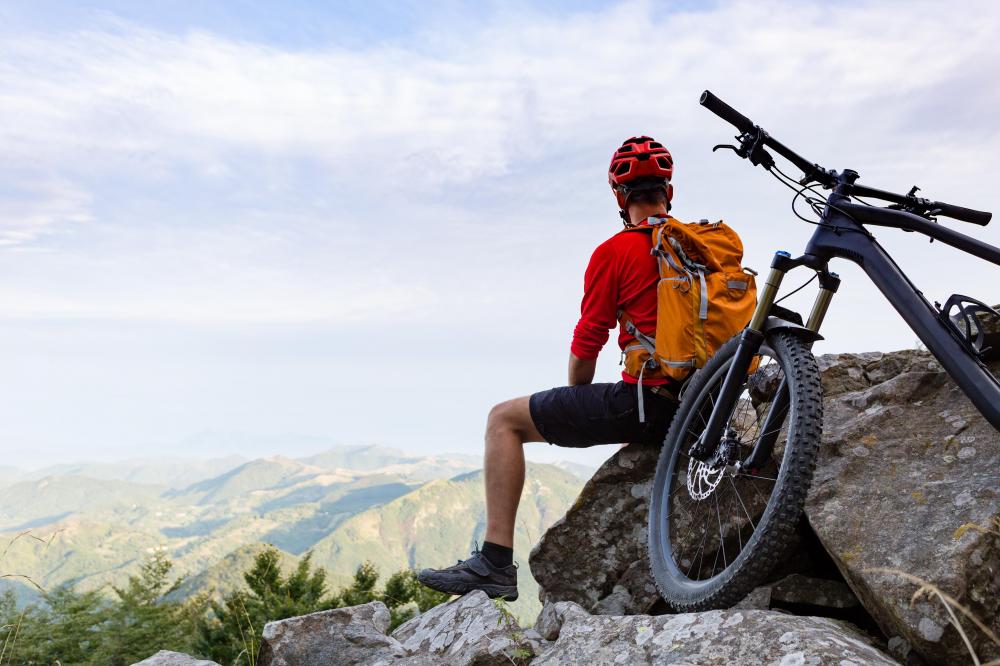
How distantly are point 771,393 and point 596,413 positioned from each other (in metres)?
1.34

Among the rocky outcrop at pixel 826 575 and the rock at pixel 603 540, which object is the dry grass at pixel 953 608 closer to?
the rocky outcrop at pixel 826 575

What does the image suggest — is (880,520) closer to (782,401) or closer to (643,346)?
(782,401)

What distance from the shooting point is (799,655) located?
3.49 metres

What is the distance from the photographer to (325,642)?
5.69 meters

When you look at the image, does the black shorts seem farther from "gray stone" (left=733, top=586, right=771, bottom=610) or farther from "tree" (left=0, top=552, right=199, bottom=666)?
"tree" (left=0, top=552, right=199, bottom=666)

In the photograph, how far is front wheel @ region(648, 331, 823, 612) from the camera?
13.0ft

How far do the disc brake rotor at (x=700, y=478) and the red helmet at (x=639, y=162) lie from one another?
7.22ft

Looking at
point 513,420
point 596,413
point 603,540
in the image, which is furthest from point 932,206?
point 603,540

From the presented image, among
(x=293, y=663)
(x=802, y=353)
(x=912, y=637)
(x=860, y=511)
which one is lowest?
(x=293, y=663)

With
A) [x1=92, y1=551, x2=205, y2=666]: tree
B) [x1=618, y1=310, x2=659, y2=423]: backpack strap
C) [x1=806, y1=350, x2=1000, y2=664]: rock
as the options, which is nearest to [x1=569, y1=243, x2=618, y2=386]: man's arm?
[x1=618, y1=310, x2=659, y2=423]: backpack strap

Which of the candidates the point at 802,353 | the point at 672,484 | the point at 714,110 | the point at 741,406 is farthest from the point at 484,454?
the point at 714,110

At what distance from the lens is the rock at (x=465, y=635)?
467cm

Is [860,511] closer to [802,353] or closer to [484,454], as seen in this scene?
[802,353]

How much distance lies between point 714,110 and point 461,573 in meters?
3.87
